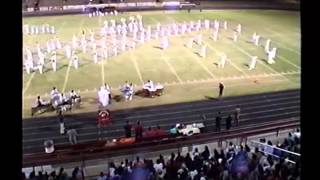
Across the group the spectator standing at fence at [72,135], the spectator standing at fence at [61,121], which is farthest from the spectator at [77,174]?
the spectator standing at fence at [61,121]

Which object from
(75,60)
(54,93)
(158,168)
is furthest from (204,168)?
(75,60)

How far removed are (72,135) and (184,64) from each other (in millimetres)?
1697

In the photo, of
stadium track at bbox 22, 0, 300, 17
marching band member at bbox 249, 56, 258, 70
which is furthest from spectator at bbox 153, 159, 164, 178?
marching band member at bbox 249, 56, 258, 70

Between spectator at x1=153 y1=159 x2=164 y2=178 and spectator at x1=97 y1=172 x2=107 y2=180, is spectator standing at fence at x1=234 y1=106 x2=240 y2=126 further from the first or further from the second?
spectator at x1=97 y1=172 x2=107 y2=180

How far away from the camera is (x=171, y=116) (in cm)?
628

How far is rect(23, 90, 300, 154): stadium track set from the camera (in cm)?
567

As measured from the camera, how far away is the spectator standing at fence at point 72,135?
5666 millimetres

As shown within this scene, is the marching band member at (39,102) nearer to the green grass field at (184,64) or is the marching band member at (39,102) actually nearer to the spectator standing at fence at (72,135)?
the green grass field at (184,64)

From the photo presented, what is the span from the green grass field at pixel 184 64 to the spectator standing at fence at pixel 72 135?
9.9 inches

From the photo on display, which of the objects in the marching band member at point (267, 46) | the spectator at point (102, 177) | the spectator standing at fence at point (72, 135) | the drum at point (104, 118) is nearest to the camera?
the spectator at point (102, 177)

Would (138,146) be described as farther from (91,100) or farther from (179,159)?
(91,100)

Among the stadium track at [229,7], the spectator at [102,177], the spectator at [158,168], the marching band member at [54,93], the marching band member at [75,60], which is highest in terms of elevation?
the stadium track at [229,7]
